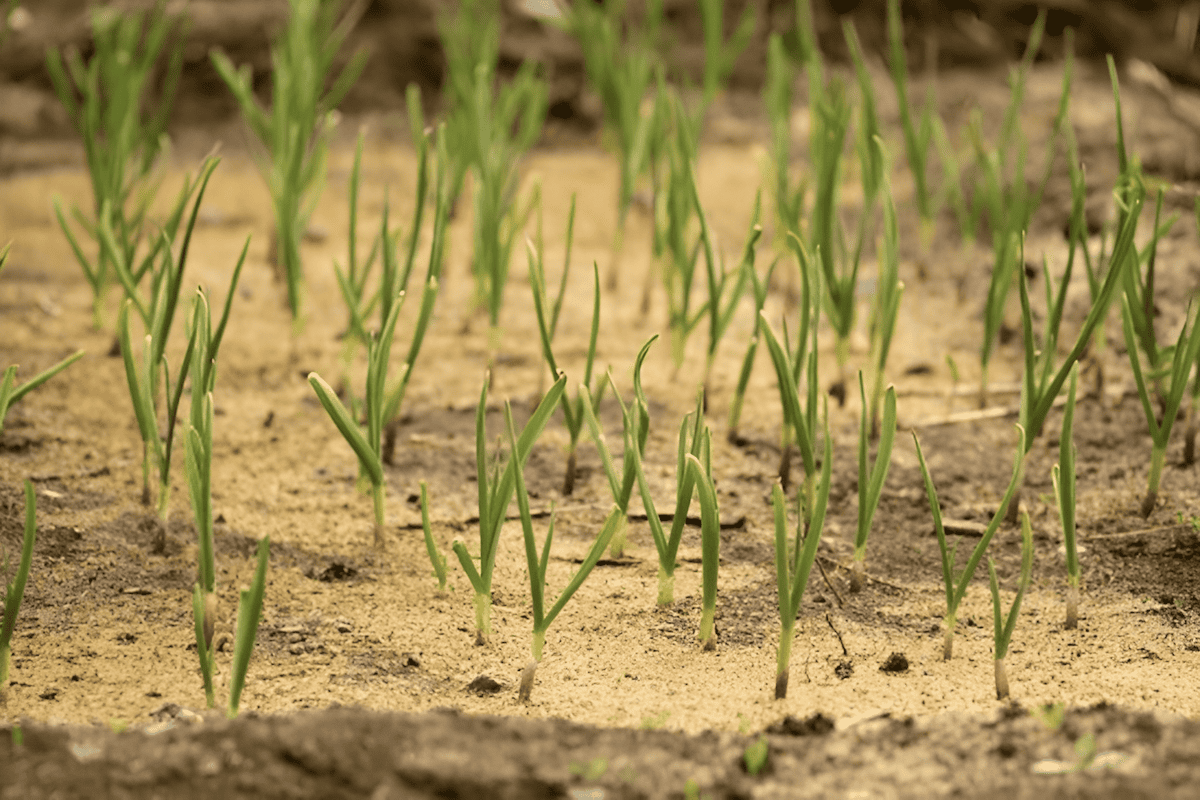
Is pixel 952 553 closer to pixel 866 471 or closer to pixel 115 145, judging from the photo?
pixel 866 471

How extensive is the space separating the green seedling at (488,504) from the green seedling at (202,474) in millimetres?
278

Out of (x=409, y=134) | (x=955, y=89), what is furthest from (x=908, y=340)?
(x=409, y=134)

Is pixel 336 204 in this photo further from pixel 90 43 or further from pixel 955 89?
pixel 955 89

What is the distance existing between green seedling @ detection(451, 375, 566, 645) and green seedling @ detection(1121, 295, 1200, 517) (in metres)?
0.85

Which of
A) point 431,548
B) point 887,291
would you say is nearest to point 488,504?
point 431,548

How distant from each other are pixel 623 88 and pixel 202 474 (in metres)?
1.78

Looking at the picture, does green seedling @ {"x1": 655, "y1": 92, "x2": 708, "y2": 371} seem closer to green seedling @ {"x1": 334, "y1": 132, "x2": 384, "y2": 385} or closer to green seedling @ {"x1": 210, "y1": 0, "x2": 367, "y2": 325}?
green seedling @ {"x1": 334, "y1": 132, "x2": 384, "y2": 385}

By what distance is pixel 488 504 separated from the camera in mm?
1357

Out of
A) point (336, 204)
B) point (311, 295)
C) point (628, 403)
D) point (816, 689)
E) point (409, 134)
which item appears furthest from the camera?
point (409, 134)

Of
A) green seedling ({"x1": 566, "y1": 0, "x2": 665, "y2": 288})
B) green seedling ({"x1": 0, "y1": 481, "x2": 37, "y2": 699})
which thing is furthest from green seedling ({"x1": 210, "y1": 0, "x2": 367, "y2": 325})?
green seedling ({"x1": 0, "y1": 481, "x2": 37, "y2": 699})

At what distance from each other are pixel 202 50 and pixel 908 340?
261 centimetres

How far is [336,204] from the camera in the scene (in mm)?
3152

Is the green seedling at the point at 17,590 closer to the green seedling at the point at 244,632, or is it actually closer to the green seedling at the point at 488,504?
the green seedling at the point at 244,632

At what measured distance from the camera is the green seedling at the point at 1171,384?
148cm
